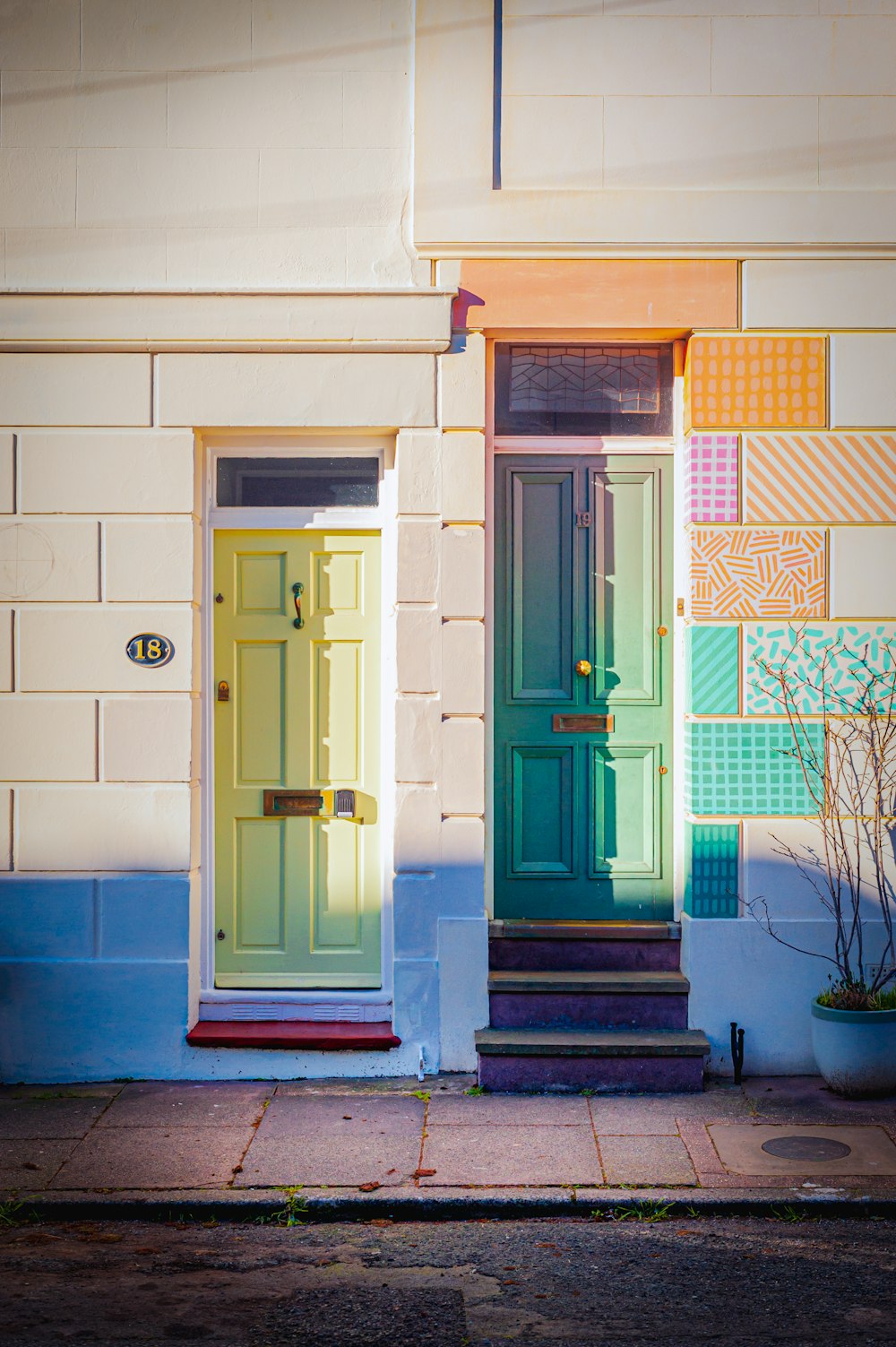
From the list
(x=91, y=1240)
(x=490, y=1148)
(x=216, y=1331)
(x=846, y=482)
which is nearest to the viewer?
(x=216, y=1331)

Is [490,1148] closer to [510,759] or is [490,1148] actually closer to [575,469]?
[510,759]

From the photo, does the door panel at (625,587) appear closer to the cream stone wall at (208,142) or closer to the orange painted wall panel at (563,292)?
the orange painted wall panel at (563,292)

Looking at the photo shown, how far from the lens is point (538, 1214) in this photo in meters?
4.85

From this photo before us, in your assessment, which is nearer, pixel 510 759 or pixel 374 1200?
pixel 374 1200

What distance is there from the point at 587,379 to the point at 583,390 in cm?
6

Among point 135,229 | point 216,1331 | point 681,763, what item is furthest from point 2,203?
point 216,1331

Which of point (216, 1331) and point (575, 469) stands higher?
point (575, 469)

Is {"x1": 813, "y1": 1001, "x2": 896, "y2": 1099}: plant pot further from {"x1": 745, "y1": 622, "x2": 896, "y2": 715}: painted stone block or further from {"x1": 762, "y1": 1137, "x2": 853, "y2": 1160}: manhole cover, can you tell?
{"x1": 745, "y1": 622, "x2": 896, "y2": 715}: painted stone block

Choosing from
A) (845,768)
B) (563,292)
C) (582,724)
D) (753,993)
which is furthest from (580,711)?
(563,292)

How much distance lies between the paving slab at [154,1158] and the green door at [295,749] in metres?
1.12

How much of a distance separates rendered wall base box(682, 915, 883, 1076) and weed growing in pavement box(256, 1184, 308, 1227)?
2294 mm

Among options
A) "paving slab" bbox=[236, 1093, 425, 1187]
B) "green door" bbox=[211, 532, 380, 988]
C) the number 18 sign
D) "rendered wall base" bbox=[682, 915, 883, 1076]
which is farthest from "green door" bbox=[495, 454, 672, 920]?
the number 18 sign

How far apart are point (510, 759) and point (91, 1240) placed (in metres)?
→ 3.04

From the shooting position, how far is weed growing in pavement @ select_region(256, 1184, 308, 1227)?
4.79 metres
